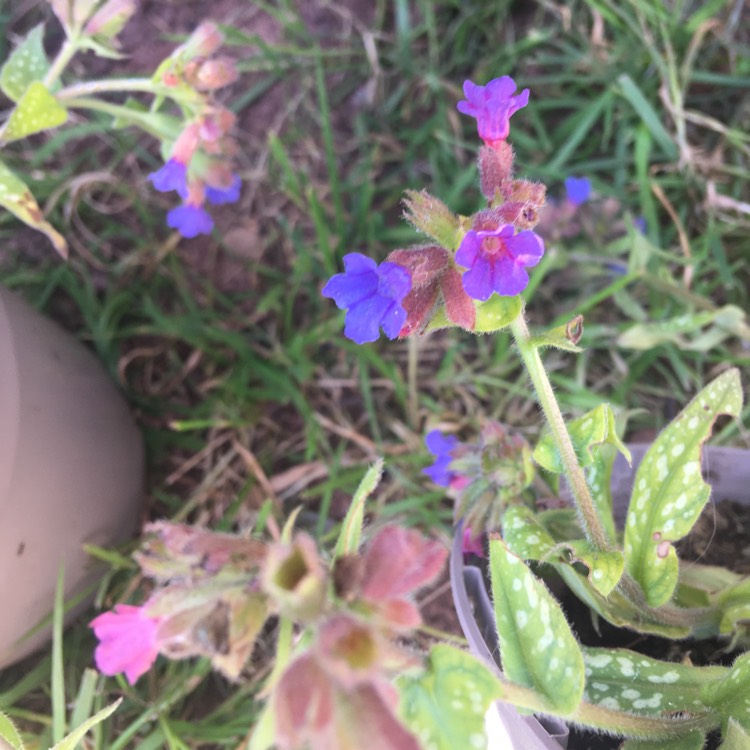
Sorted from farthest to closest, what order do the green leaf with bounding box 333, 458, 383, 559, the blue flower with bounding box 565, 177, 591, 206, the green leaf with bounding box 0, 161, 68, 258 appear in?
the blue flower with bounding box 565, 177, 591, 206
the green leaf with bounding box 0, 161, 68, 258
the green leaf with bounding box 333, 458, 383, 559

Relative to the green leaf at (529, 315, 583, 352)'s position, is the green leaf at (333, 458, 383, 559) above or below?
below

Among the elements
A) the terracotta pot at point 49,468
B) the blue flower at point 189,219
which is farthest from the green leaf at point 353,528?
the blue flower at point 189,219

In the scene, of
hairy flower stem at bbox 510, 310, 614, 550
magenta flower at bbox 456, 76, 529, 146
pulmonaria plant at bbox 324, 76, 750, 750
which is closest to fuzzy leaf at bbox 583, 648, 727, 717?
pulmonaria plant at bbox 324, 76, 750, 750

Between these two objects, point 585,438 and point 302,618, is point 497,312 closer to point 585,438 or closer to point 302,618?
point 585,438

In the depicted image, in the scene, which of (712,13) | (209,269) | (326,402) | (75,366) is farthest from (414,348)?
(712,13)

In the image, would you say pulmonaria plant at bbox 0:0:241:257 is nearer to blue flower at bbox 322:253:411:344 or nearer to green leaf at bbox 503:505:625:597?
blue flower at bbox 322:253:411:344

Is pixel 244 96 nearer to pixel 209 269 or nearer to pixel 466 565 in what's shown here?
pixel 209 269
